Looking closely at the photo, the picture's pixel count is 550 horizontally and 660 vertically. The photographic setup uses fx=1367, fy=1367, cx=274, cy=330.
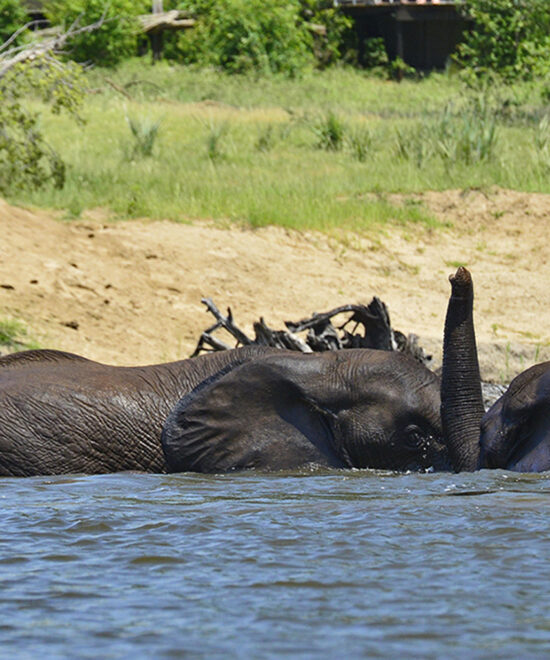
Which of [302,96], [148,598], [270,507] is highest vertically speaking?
[148,598]

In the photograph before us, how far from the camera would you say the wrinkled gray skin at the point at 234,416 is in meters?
6.06

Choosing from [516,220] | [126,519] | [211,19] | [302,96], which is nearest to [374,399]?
[126,519]

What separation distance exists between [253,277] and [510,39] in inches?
615

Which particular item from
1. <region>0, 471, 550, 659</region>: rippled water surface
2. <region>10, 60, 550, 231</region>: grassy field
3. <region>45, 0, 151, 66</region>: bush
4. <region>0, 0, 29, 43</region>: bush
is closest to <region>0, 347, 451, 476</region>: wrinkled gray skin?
<region>0, 471, 550, 659</region>: rippled water surface

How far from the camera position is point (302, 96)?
1154 inches

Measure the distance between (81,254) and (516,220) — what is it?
5090 millimetres

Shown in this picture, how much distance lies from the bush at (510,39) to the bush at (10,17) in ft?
44.3

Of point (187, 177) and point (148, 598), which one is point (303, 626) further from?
point (187, 177)

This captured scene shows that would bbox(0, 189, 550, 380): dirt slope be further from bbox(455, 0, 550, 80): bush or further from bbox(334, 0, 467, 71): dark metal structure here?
bbox(334, 0, 467, 71): dark metal structure

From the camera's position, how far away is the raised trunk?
5180 millimetres

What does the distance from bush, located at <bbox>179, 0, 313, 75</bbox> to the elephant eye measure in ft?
93.3

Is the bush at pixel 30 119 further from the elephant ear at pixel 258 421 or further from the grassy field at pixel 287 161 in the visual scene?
the elephant ear at pixel 258 421

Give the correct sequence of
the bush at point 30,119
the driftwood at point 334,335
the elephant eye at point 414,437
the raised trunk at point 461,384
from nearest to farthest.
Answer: the raised trunk at point 461,384 → the elephant eye at point 414,437 → the driftwood at point 334,335 → the bush at point 30,119

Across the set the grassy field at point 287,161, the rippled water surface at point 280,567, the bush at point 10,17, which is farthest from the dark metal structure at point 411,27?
the rippled water surface at point 280,567
